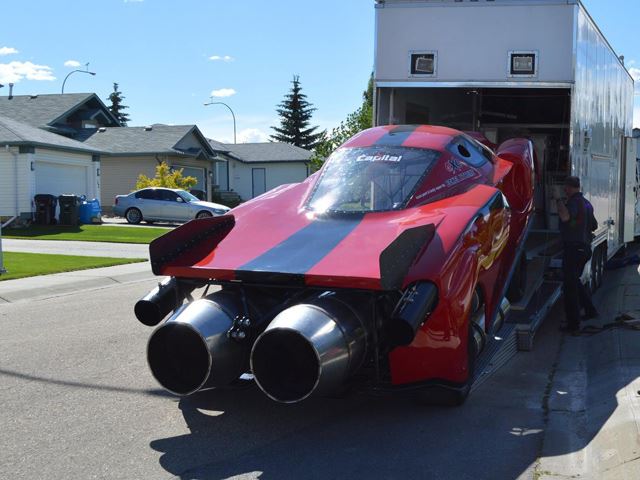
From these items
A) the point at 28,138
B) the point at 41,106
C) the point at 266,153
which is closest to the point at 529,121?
the point at 28,138

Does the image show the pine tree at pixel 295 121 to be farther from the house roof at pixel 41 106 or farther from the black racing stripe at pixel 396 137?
the black racing stripe at pixel 396 137

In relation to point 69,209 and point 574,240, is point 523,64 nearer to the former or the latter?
point 574,240

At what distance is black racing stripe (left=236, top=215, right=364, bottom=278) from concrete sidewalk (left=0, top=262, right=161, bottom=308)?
5837mm

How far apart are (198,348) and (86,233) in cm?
1988

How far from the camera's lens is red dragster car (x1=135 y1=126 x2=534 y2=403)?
200 inches

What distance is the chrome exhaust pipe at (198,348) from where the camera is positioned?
5.22 m

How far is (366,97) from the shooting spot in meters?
44.3

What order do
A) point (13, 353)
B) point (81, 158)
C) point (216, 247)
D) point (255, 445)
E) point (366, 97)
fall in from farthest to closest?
point (366, 97) < point (81, 158) < point (13, 353) < point (216, 247) < point (255, 445)

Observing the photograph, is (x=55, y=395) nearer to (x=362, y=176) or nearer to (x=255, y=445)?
(x=255, y=445)

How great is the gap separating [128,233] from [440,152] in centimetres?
1897

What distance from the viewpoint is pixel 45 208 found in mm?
26844

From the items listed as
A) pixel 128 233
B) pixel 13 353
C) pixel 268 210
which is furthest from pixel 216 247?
pixel 128 233

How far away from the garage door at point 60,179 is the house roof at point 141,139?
790 centimetres

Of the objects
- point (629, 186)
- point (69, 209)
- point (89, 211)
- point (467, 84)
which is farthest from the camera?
point (89, 211)
